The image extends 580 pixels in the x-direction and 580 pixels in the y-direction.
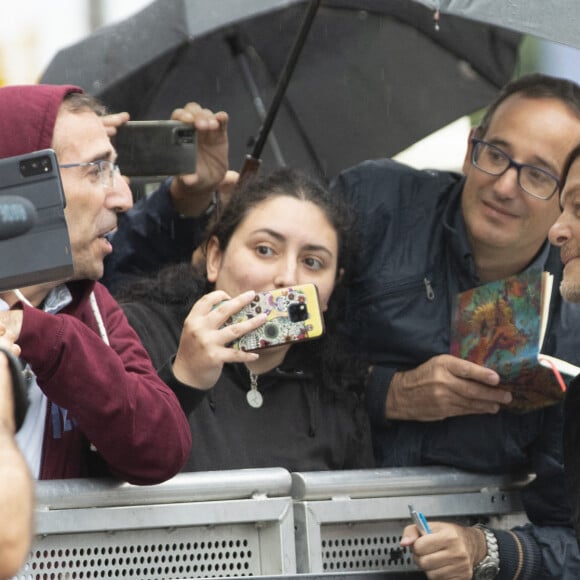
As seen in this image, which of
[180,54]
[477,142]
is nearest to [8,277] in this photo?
[477,142]

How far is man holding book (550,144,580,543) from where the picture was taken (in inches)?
143

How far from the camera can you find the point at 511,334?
411 cm

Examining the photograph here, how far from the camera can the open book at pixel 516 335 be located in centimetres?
401

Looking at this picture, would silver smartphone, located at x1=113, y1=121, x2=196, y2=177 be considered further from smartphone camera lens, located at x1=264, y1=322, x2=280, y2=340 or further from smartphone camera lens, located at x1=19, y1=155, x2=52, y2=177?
smartphone camera lens, located at x1=19, y1=155, x2=52, y2=177

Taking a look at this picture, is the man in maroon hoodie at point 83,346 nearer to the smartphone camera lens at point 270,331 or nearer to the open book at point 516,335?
the smartphone camera lens at point 270,331

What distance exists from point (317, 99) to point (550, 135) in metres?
1.71

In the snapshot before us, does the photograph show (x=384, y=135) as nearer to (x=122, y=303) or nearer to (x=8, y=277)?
(x=122, y=303)

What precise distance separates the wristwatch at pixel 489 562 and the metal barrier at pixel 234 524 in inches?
5.2

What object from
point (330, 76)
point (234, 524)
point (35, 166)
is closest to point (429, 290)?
point (234, 524)

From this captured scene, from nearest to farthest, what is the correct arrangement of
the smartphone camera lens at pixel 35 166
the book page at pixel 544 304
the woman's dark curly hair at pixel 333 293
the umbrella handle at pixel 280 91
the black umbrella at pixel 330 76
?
the smartphone camera lens at pixel 35 166 < the book page at pixel 544 304 < the woman's dark curly hair at pixel 333 293 < the umbrella handle at pixel 280 91 < the black umbrella at pixel 330 76

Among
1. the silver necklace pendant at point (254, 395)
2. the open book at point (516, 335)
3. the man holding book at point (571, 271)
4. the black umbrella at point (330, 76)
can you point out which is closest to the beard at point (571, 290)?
the man holding book at point (571, 271)

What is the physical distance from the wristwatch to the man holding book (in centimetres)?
49

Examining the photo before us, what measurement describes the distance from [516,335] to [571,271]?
369 millimetres

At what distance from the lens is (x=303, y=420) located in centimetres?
423
